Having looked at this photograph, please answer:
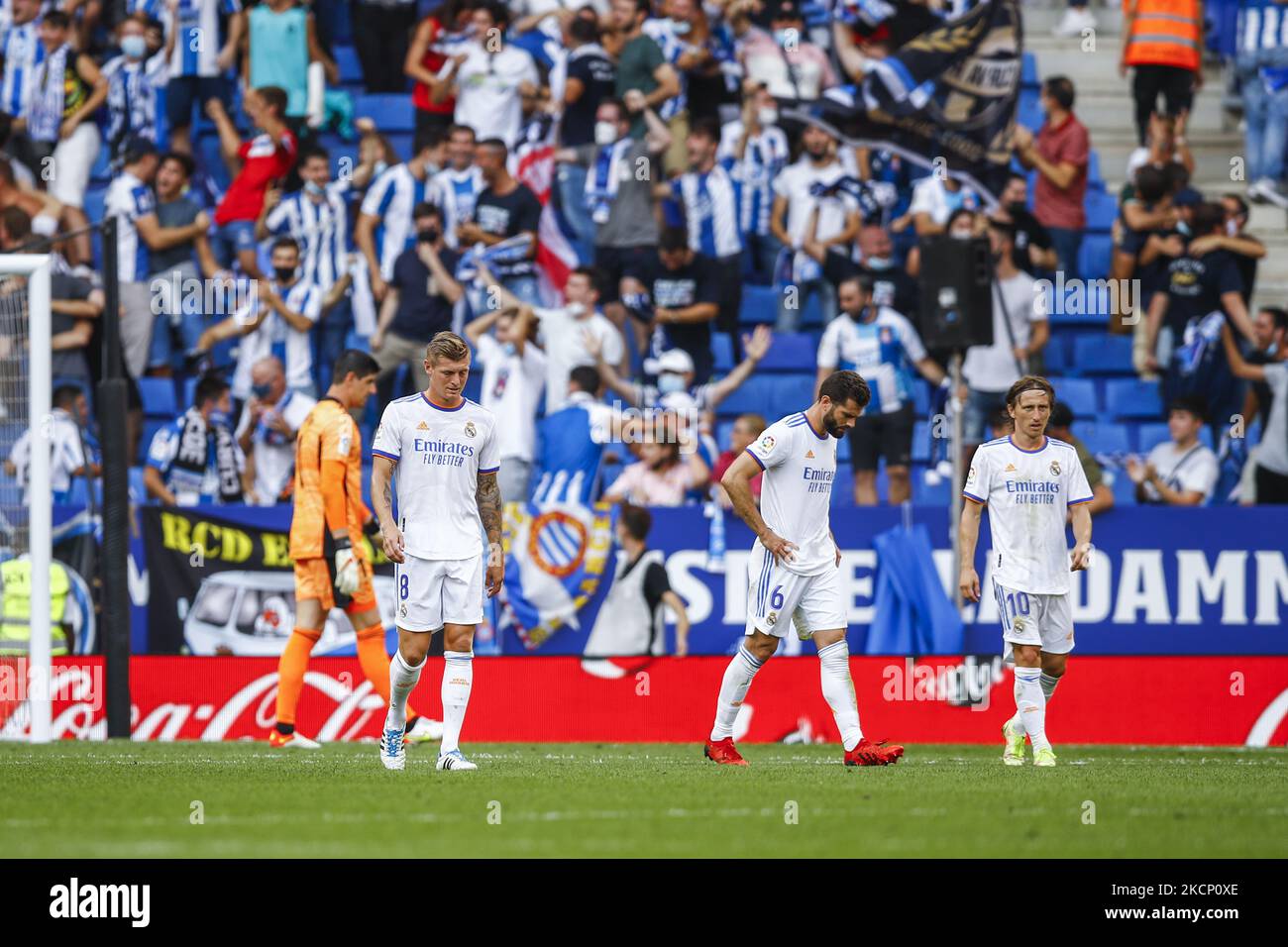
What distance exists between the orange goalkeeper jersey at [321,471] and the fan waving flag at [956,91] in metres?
8.27

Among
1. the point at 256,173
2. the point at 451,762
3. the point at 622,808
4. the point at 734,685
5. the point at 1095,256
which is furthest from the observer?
the point at 1095,256

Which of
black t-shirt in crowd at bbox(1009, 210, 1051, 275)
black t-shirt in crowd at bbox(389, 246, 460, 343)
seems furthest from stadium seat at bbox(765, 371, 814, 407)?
black t-shirt in crowd at bbox(389, 246, 460, 343)

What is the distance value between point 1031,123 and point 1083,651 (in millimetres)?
6850

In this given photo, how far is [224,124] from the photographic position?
1895cm

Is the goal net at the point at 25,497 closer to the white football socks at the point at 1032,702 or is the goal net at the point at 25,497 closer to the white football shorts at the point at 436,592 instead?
the white football shorts at the point at 436,592

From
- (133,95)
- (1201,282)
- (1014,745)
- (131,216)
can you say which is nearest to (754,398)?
(1201,282)

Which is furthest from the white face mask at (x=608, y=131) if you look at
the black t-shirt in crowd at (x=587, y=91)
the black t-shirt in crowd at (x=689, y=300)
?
the black t-shirt in crowd at (x=689, y=300)

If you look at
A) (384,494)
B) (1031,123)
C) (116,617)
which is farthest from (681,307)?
(384,494)

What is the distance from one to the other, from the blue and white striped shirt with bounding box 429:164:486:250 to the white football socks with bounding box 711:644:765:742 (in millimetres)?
8324

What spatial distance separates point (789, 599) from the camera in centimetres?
1058

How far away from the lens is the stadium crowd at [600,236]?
1694cm

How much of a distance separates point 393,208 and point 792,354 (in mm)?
4067

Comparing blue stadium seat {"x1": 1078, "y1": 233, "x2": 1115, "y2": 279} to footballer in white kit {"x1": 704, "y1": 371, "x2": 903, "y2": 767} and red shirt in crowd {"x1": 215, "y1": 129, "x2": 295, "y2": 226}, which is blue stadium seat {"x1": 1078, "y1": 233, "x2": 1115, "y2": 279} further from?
footballer in white kit {"x1": 704, "y1": 371, "x2": 903, "y2": 767}

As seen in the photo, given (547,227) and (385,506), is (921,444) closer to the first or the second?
(547,227)
